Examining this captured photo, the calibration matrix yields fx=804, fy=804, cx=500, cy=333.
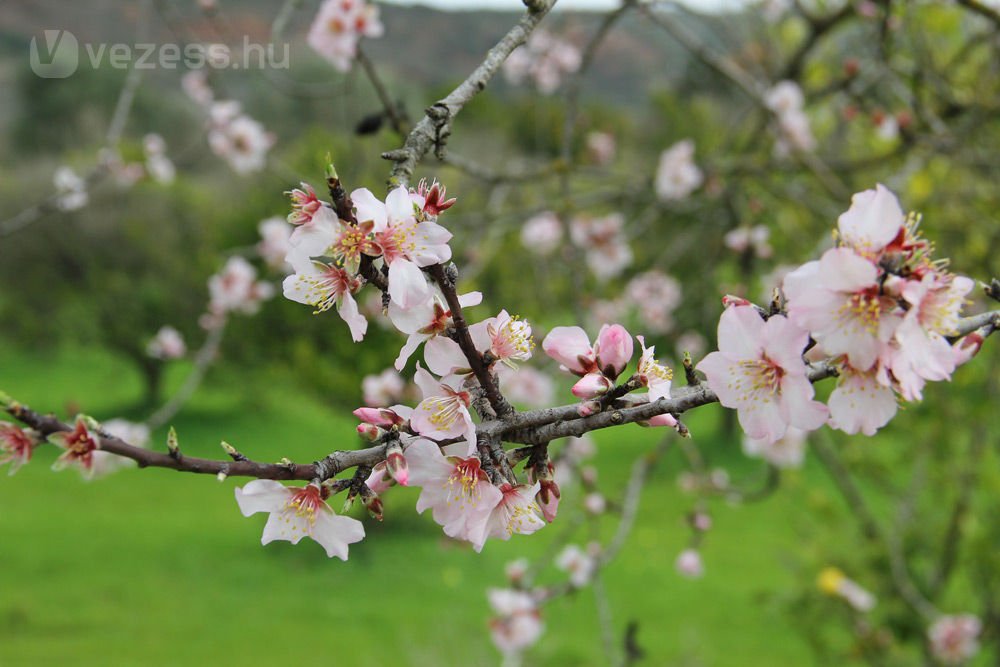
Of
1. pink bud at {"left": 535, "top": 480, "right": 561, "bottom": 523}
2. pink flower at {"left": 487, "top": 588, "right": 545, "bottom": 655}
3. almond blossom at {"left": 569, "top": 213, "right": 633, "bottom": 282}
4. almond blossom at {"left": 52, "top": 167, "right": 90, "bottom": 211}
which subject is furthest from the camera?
almond blossom at {"left": 569, "top": 213, "right": 633, "bottom": 282}

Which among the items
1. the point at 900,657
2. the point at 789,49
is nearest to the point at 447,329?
the point at 900,657

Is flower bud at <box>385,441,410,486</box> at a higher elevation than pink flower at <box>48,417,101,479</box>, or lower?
lower

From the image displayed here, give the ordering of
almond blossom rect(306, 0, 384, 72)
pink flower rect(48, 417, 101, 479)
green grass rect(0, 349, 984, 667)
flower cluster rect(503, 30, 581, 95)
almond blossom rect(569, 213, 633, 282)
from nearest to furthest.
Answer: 1. pink flower rect(48, 417, 101, 479)
2. almond blossom rect(306, 0, 384, 72)
3. almond blossom rect(569, 213, 633, 282)
4. flower cluster rect(503, 30, 581, 95)
5. green grass rect(0, 349, 984, 667)

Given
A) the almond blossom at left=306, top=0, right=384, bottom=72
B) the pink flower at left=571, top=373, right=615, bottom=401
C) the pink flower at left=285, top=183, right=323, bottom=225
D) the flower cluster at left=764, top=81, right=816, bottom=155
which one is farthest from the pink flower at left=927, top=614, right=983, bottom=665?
the pink flower at left=285, top=183, right=323, bottom=225

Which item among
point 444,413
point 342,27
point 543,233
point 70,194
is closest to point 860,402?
point 444,413

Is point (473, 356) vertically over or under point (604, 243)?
under

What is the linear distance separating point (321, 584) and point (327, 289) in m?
4.97

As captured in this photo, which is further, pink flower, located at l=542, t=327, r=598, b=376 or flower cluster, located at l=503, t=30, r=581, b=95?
flower cluster, located at l=503, t=30, r=581, b=95

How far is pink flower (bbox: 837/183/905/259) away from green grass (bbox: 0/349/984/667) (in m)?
2.69

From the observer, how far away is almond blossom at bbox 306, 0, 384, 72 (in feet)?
5.68

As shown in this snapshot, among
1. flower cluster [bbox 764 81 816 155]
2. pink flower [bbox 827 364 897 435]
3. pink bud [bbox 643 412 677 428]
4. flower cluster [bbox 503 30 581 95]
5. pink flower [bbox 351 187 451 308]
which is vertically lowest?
pink flower [bbox 827 364 897 435]

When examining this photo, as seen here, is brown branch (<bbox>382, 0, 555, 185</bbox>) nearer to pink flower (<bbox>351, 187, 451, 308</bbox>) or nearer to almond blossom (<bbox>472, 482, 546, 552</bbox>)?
pink flower (<bbox>351, 187, 451, 308</bbox>)

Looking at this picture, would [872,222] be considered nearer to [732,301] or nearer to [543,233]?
[732,301]

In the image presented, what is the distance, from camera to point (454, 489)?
0.60m
